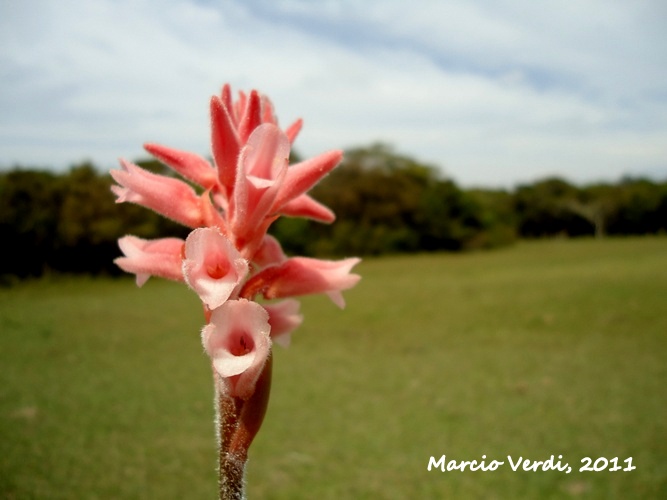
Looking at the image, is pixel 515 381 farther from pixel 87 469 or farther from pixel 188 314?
pixel 188 314

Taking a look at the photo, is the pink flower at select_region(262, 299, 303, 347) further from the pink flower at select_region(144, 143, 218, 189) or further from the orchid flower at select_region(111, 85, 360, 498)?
the pink flower at select_region(144, 143, 218, 189)

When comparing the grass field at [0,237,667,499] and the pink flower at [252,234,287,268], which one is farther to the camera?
the grass field at [0,237,667,499]

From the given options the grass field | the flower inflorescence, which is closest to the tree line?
the flower inflorescence

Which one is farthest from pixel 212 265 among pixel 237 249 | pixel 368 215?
pixel 368 215

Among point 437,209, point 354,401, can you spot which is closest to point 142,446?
point 354,401

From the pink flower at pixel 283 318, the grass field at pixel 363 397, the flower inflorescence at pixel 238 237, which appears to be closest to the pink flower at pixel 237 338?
the flower inflorescence at pixel 238 237

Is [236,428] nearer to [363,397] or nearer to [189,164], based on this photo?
[189,164]

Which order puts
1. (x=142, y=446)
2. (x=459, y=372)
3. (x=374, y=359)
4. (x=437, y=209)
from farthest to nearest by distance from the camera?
(x=437, y=209), (x=374, y=359), (x=459, y=372), (x=142, y=446)
